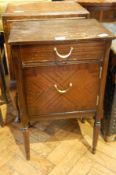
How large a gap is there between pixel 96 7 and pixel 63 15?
1061mm

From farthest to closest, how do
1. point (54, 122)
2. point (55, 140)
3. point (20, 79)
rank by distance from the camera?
point (54, 122), point (55, 140), point (20, 79)

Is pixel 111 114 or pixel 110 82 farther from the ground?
pixel 110 82

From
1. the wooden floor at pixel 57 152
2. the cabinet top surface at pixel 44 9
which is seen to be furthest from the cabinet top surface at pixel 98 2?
the wooden floor at pixel 57 152

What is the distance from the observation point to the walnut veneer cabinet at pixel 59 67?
87cm

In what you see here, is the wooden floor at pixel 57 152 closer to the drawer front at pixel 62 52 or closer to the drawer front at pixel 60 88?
the drawer front at pixel 60 88

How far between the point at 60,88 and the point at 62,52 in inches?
7.6

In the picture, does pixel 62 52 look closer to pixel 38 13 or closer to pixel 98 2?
pixel 38 13

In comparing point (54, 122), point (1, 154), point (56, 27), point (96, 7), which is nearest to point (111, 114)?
point (54, 122)

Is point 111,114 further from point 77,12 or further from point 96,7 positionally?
point 96,7

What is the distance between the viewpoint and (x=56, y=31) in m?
0.93

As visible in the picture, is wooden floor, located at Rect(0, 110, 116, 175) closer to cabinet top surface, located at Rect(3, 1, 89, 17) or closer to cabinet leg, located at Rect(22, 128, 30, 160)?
cabinet leg, located at Rect(22, 128, 30, 160)

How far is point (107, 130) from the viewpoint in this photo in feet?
4.36

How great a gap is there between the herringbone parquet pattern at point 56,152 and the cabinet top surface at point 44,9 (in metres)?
0.82

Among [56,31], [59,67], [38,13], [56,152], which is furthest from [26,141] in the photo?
[38,13]
